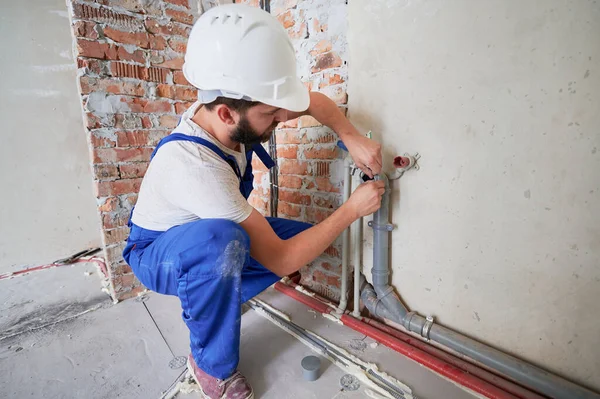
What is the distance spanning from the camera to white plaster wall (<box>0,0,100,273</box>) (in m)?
1.82

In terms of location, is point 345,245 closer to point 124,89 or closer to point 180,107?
point 180,107

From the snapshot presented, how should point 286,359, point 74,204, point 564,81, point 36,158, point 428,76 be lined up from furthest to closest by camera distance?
1. point 74,204
2. point 36,158
3. point 286,359
4. point 428,76
5. point 564,81

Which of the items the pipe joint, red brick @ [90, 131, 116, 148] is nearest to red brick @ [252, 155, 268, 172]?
red brick @ [90, 131, 116, 148]

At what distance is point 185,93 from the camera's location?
1.62 meters

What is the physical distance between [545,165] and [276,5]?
127 cm

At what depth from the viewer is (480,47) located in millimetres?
809

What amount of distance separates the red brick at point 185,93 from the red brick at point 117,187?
1.67 ft

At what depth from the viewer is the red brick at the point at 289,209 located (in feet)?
4.85

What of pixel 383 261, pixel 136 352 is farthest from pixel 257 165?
pixel 136 352

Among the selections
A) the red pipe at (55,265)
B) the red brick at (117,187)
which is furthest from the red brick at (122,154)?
the red pipe at (55,265)

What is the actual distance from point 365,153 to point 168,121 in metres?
1.14

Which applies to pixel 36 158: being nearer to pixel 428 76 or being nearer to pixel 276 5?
pixel 276 5

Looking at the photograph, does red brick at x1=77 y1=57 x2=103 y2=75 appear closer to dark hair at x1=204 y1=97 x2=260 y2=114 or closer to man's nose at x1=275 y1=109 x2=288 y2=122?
dark hair at x1=204 y1=97 x2=260 y2=114

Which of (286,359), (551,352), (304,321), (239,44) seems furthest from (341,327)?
(239,44)
